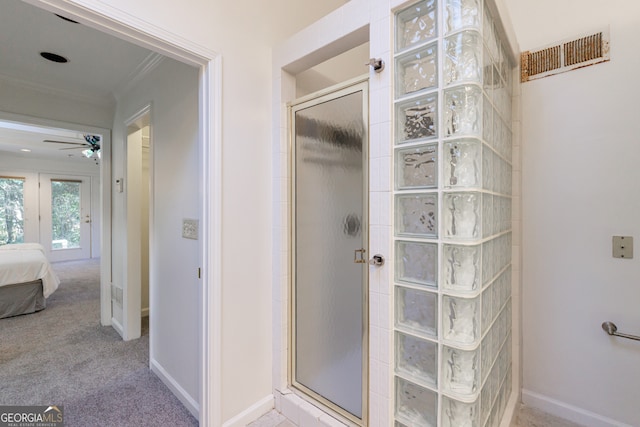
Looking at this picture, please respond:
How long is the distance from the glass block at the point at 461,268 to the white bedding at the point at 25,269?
16.1 feet

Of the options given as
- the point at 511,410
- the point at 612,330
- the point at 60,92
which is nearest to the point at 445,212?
the point at 612,330

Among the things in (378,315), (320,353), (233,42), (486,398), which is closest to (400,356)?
(378,315)

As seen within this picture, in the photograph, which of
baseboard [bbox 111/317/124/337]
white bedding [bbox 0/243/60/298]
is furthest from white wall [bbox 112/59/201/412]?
white bedding [bbox 0/243/60/298]

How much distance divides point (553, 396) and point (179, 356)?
8.19ft

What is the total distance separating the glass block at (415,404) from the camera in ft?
3.95

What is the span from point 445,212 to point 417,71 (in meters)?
0.63

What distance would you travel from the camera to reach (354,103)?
155cm

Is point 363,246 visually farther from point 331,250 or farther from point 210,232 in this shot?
point 210,232

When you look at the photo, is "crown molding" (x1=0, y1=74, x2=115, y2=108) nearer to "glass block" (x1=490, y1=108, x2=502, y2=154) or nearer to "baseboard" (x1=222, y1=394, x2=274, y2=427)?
"baseboard" (x1=222, y1=394, x2=274, y2=427)

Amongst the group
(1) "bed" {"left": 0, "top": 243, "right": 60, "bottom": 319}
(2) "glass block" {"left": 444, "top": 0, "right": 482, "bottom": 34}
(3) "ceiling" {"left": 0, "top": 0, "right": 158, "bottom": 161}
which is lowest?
(1) "bed" {"left": 0, "top": 243, "right": 60, "bottom": 319}

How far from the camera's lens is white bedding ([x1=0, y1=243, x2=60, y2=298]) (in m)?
3.47

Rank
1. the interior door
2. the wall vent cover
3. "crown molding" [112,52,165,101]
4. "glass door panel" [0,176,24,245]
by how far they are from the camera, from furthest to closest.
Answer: the interior door, "glass door panel" [0,176,24,245], "crown molding" [112,52,165,101], the wall vent cover

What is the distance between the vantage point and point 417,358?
4.11 feet

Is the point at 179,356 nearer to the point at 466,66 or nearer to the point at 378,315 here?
the point at 378,315
